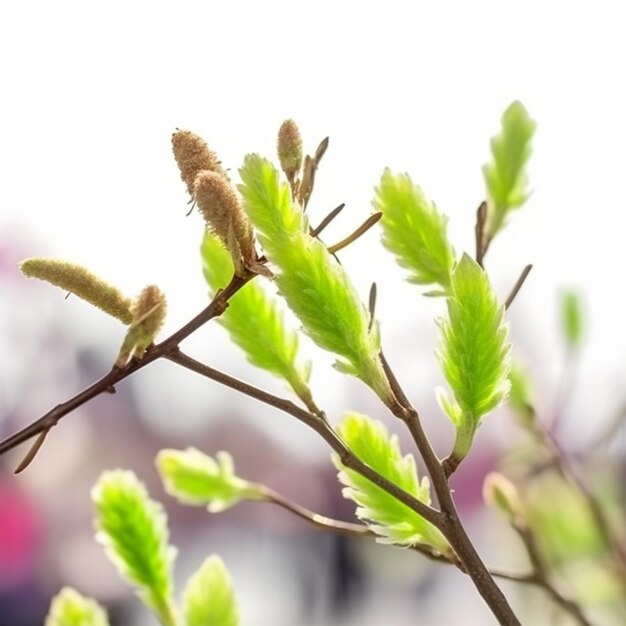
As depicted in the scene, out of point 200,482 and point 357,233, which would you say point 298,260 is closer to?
point 357,233

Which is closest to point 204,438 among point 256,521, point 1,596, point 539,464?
point 256,521

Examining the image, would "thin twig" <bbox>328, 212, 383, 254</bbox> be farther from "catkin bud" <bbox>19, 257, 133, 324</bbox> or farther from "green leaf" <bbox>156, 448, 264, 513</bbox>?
"green leaf" <bbox>156, 448, 264, 513</bbox>

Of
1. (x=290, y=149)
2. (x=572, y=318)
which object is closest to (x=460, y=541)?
(x=290, y=149)

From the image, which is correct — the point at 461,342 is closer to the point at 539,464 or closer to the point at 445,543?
the point at 445,543

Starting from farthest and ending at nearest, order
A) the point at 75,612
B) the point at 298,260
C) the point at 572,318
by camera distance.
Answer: the point at 572,318, the point at 75,612, the point at 298,260

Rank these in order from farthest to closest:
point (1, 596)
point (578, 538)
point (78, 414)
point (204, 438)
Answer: point (204, 438), point (78, 414), point (1, 596), point (578, 538)

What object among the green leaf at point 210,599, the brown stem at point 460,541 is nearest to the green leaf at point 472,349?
the brown stem at point 460,541

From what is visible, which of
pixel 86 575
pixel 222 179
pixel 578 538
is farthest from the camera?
pixel 86 575
